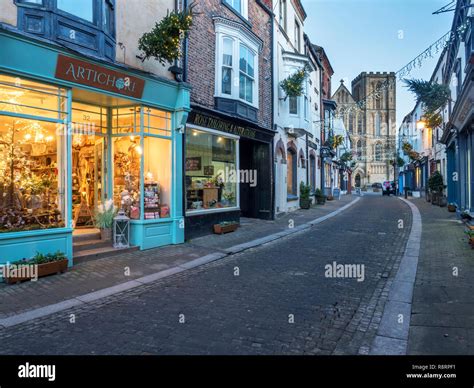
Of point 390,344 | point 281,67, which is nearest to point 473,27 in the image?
point 281,67

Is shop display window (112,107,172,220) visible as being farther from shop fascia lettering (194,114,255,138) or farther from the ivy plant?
the ivy plant

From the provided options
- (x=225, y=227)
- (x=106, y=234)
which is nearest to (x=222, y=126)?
(x=225, y=227)

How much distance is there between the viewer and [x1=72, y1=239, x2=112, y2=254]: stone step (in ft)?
26.5

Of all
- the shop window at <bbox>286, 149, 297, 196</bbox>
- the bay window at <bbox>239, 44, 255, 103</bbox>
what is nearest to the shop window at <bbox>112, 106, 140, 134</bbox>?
the bay window at <bbox>239, 44, 255, 103</bbox>

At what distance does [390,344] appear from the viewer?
158 inches

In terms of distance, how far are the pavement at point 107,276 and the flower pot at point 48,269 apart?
99 millimetres

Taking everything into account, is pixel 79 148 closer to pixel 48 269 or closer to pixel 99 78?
pixel 99 78

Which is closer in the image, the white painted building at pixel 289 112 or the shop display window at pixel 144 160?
the shop display window at pixel 144 160

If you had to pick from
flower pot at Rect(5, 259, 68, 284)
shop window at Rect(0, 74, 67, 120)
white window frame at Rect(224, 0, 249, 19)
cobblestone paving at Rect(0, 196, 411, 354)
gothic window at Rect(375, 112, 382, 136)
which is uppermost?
gothic window at Rect(375, 112, 382, 136)

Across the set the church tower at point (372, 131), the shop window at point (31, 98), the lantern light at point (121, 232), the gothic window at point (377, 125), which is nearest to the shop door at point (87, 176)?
the lantern light at point (121, 232)

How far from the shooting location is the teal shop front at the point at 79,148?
6.77 meters

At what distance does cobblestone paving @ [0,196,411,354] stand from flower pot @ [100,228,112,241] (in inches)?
112

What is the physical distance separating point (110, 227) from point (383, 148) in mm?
68459

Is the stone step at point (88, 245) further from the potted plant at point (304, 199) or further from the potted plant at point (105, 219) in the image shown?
the potted plant at point (304, 199)
